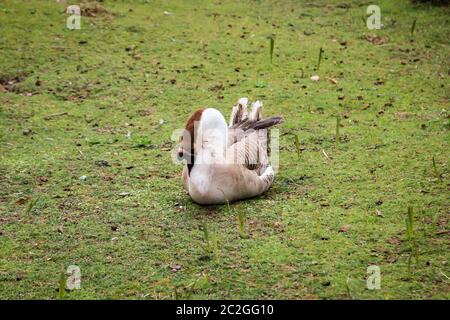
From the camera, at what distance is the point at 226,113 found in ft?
28.2

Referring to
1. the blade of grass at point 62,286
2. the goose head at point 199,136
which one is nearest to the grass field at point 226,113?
the blade of grass at point 62,286

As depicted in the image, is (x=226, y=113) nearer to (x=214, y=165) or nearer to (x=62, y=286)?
(x=214, y=165)

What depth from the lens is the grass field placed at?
536cm

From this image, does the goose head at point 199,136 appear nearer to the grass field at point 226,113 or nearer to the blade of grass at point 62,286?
the grass field at point 226,113

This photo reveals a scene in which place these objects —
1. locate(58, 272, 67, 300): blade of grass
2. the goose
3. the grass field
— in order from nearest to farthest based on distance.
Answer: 1. locate(58, 272, 67, 300): blade of grass
2. the grass field
3. the goose

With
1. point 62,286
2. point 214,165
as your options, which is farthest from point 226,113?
point 62,286

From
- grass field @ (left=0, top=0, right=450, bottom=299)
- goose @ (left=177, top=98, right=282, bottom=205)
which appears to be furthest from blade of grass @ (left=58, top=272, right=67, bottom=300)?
goose @ (left=177, top=98, right=282, bottom=205)

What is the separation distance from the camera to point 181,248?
226 inches

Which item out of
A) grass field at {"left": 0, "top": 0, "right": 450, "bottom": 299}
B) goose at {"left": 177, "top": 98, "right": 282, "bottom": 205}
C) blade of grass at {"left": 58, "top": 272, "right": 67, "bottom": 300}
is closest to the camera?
blade of grass at {"left": 58, "top": 272, "right": 67, "bottom": 300}

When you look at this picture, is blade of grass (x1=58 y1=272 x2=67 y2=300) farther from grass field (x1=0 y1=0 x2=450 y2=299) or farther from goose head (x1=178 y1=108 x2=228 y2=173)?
goose head (x1=178 y1=108 x2=228 y2=173)

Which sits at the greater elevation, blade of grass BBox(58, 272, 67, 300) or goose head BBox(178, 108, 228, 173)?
goose head BBox(178, 108, 228, 173)

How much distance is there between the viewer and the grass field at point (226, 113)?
5.36 metres
